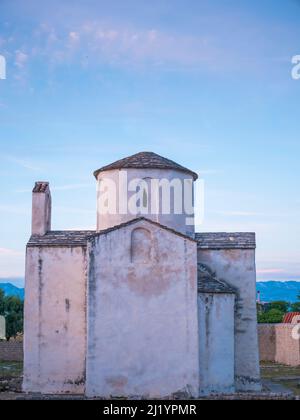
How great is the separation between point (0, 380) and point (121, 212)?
23.1 ft

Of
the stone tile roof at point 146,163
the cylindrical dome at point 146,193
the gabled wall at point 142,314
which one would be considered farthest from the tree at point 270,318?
the gabled wall at point 142,314

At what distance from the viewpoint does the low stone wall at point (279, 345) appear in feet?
98.0

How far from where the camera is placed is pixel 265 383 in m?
22.1

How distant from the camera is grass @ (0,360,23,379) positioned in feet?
74.8

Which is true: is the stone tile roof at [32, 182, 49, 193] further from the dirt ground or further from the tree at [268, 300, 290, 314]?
the tree at [268, 300, 290, 314]

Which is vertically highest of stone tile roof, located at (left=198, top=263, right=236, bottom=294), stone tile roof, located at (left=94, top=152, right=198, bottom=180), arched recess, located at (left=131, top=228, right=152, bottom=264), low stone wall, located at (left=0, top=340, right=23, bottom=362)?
stone tile roof, located at (left=94, top=152, right=198, bottom=180)

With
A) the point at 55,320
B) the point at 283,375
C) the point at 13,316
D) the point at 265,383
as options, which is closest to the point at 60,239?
the point at 55,320

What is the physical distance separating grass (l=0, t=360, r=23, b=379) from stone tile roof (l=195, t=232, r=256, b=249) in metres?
8.50

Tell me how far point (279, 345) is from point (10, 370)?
14.0 m

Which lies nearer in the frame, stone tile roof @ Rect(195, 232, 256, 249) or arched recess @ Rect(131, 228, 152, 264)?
arched recess @ Rect(131, 228, 152, 264)

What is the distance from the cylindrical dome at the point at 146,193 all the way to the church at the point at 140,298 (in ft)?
0.11

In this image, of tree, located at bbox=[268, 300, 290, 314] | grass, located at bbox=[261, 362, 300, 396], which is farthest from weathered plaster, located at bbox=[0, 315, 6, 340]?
tree, located at bbox=[268, 300, 290, 314]
